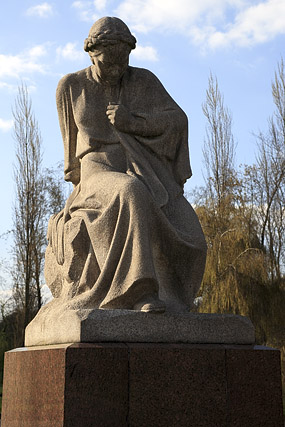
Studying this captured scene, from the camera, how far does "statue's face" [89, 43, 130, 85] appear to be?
4332 millimetres

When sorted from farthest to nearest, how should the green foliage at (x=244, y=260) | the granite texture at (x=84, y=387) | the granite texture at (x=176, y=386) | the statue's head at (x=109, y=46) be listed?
1. the green foliage at (x=244, y=260)
2. the statue's head at (x=109, y=46)
3. the granite texture at (x=176, y=386)
4. the granite texture at (x=84, y=387)

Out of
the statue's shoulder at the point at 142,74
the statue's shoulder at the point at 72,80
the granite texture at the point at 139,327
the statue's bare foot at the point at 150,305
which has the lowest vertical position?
the granite texture at the point at 139,327

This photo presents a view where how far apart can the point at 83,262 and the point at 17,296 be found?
Answer: 14.0 meters

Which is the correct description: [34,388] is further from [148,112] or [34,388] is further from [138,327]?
[148,112]

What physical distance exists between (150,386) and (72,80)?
2458mm

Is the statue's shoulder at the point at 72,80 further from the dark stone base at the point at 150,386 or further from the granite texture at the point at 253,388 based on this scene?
the granite texture at the point at 253,388

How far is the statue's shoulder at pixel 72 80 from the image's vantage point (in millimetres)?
4543

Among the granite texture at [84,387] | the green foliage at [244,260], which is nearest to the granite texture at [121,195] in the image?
the granite texture at [84,387]

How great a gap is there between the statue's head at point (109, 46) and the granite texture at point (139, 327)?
6.12 ft

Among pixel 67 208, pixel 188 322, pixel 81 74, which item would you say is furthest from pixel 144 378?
pixel 81 74

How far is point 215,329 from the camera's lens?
12.2ft

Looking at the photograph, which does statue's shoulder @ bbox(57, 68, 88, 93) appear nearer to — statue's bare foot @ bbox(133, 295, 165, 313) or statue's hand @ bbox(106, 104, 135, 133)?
statue's hand @ bbox(106, 104, 135, 133)

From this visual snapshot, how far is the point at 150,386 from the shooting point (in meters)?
3.33

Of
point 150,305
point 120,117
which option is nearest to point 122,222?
point 150,305
